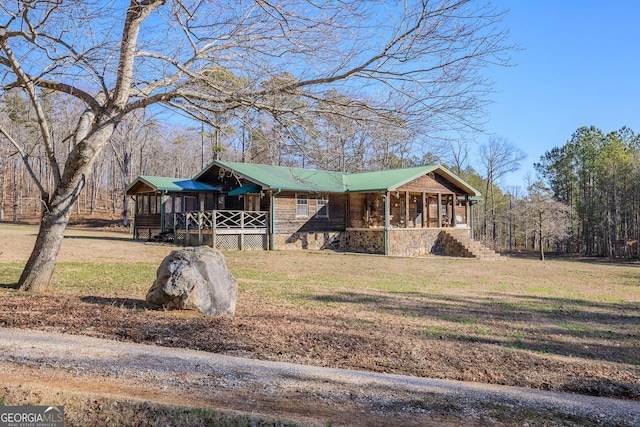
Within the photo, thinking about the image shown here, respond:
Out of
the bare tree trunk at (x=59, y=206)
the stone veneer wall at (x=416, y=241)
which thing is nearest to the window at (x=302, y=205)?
the stone veneer wall at (x=416, y=241)

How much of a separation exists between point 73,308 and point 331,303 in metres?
4.92

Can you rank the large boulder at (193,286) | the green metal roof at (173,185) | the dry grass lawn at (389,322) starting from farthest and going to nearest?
the green metal roof at (173,185) → the large boulder at (193,286) → the dry grass lawn at (389,322)

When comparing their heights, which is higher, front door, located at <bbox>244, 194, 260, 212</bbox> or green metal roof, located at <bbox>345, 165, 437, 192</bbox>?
green metal roof, located at <bbox>345, 165, 437, 192</bbox>

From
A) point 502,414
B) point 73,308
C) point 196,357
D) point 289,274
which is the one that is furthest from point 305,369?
point 289,274

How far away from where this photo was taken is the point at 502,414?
446cm

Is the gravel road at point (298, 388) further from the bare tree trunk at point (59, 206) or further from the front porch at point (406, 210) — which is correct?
the front porch at point (406, 210)

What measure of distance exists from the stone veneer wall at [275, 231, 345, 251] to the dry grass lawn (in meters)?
9.61

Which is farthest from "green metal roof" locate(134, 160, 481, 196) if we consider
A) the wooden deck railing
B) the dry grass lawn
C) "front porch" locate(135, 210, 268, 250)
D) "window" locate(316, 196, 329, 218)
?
the dry grass lawn

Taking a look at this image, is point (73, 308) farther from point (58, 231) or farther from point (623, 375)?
point (623, 375)

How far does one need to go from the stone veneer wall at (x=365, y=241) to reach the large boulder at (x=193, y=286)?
18.2m

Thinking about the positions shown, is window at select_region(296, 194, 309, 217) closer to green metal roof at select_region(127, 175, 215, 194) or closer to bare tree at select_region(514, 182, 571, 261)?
green metal roof at select_region(127, 175, 215, 194)

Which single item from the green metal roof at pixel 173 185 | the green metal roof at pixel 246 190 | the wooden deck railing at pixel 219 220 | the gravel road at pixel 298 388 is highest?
the green metal roof at pixel 173 185

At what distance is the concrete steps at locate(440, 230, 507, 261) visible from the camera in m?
26.1

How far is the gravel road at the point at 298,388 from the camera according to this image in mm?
4297
